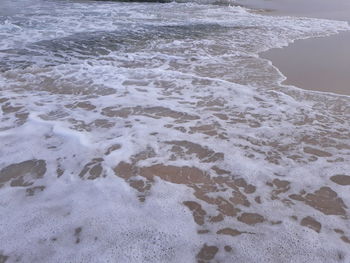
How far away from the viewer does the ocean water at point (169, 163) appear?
8.16 feet

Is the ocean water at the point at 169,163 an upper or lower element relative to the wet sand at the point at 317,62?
lower

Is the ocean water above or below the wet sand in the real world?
below

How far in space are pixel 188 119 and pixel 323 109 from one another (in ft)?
6.11

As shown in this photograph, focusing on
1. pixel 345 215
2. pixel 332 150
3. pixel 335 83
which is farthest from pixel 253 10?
pixel 345 215

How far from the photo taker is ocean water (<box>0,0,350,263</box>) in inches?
97.9

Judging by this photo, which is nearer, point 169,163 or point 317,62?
point 169,163

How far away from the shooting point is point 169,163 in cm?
339

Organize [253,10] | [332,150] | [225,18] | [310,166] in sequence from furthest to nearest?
[253,10] < [225,18] < [332,150] < [310,166]

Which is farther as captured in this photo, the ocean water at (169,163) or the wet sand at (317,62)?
the wet sand at (317,62)

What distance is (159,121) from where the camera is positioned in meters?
4.26

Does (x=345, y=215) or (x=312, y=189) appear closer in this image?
(x=345, y=215)


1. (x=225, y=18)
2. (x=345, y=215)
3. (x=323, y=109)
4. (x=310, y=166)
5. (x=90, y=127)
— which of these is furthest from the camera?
(x=225, y=18)

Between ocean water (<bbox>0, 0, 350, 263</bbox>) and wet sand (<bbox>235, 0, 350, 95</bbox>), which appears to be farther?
wet sand (<bbox>235, 0, 350, 95</bbox>)

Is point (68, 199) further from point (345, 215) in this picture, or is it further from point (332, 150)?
point (332, 150)
